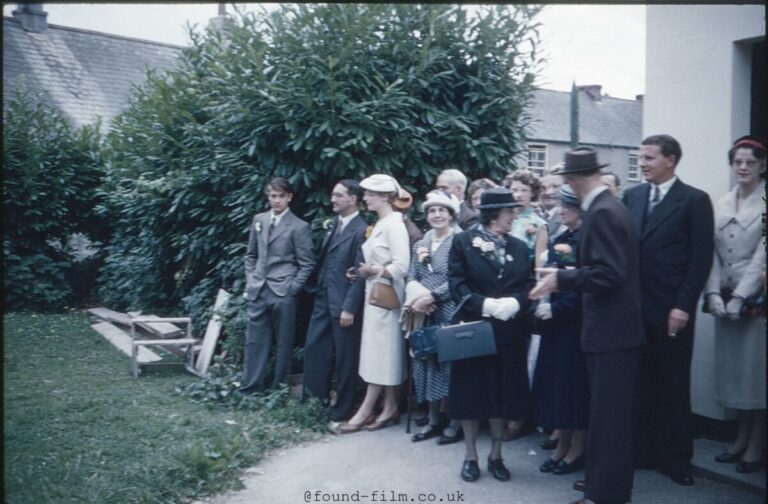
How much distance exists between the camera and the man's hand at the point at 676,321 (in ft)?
15.2

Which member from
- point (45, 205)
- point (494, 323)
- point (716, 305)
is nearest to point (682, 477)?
point (716, 305)

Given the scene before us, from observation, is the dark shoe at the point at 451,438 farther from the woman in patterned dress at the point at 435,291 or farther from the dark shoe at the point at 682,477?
the dark shoe at the point at 682,477

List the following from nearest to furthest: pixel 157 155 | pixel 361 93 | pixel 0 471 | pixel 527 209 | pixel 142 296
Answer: pixel 0 471 → pixel 527 209 → pixel 361 93 → pixel 157 155 → pixel 142 296

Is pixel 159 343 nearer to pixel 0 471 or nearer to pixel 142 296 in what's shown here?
pixel 142 296

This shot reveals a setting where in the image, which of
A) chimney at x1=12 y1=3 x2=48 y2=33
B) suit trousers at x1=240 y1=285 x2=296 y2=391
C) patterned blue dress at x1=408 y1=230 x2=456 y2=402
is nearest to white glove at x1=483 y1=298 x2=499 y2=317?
patterned blue dress at x1=408 y1=230 x2=456 y2=402

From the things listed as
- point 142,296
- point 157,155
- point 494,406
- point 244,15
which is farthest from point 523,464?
point 142,296

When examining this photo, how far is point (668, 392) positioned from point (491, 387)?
48.0 inches

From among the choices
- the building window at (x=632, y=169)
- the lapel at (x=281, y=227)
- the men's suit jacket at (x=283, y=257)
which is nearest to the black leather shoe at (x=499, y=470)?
the men's suit jacket at (x=283, y=257)

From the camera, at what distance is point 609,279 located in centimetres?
429

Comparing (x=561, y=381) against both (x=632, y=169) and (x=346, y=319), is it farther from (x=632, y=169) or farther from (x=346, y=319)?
(x=632, y=169)

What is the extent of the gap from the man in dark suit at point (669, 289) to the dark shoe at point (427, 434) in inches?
70.1

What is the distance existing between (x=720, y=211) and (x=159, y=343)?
635 cm

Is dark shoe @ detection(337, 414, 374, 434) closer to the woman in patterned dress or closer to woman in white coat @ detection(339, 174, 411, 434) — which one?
woman in white coat @ detection(339, 174, 411, 434)

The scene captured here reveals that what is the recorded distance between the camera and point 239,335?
7.79 meters
